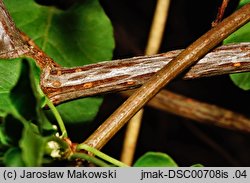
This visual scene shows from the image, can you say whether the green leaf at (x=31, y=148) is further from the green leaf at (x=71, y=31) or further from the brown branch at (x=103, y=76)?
the green leaf at (x=71, y=31)

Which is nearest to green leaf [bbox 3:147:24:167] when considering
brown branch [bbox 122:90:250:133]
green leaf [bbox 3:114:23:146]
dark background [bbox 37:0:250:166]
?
green leaf [bbox 3:114:23:146]

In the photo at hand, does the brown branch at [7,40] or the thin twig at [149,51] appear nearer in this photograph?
the brown branch at [7,40]

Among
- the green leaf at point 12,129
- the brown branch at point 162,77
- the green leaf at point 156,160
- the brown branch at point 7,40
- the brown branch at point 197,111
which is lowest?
the green leaf at point 12,129

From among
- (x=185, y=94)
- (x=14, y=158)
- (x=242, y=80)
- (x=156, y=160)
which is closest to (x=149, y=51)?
(x=242, y=80)

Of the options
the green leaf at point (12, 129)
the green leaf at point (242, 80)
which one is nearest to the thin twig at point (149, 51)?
the green leaf at point (242, 80)

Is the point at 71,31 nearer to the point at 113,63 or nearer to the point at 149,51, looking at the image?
the point at 149,51

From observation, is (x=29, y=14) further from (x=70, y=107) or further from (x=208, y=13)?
(x=208, y=13)

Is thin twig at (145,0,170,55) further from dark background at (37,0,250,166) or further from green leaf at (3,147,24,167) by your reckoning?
green leaf at (3,147,24,167)

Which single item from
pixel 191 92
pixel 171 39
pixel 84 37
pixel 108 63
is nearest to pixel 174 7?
pixel 171 39
